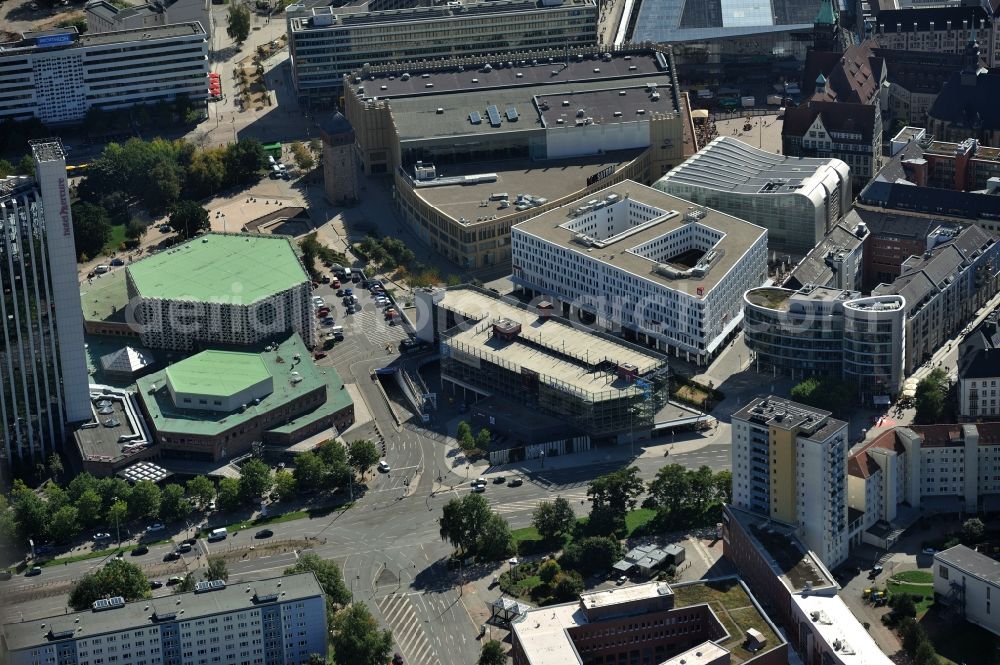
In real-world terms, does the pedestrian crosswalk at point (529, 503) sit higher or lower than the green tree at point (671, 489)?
lower

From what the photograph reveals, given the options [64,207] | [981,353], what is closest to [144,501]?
[64,207]

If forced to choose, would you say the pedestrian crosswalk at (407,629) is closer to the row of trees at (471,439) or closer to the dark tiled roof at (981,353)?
the row of trees at (471,439)

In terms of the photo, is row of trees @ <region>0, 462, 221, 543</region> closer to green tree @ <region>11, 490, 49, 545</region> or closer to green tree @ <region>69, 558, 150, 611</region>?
green tree @ <region>11, 490, 49, 545</region>

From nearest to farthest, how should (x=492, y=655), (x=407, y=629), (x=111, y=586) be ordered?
(x=492, y=655) → (x=407, y=629) → (x=111, y=586)

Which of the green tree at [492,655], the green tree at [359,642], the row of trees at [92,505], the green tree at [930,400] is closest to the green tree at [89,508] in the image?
the row of trees at [92,505]

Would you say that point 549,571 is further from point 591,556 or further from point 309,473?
point 309,473

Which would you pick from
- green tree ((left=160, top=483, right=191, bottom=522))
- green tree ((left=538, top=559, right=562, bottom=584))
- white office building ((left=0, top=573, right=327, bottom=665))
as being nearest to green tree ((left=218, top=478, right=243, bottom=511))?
green tree ((left=160, top=483, right=191, bottom=522))
